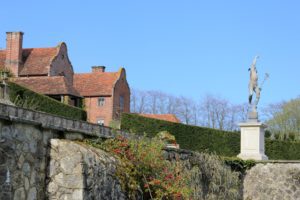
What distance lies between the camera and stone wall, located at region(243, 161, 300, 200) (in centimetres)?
1783

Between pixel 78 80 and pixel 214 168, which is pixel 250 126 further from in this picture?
pixel 78 80

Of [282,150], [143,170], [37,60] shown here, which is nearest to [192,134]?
[282,150]

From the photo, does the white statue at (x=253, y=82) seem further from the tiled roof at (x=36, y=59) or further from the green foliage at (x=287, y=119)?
the green foliage at (x=287, y=119)

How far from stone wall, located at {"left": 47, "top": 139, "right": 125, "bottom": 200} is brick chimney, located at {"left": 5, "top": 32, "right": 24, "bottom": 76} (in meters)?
33.4

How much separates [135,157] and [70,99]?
956 inches

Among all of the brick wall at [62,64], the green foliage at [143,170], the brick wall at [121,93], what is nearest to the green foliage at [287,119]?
the brick wall at [121,93]

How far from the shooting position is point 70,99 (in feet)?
109

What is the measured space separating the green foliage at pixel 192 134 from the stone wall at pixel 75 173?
717 inches

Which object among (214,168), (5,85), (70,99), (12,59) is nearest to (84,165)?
(214,168)

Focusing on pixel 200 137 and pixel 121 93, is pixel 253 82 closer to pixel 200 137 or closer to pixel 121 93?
pixel 200 137

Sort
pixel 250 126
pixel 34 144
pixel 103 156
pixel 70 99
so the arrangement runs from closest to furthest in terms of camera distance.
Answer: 1. pixel 34 144
2. pixel 103 156
3. pixel 250 126
4. pixel 70 99

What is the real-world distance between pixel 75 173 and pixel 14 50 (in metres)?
35.0

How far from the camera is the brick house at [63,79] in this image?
3297cm

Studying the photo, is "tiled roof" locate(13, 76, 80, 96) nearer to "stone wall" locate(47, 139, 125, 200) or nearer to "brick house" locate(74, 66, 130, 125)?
"brick house" locate(74, 66, 130, 125)
